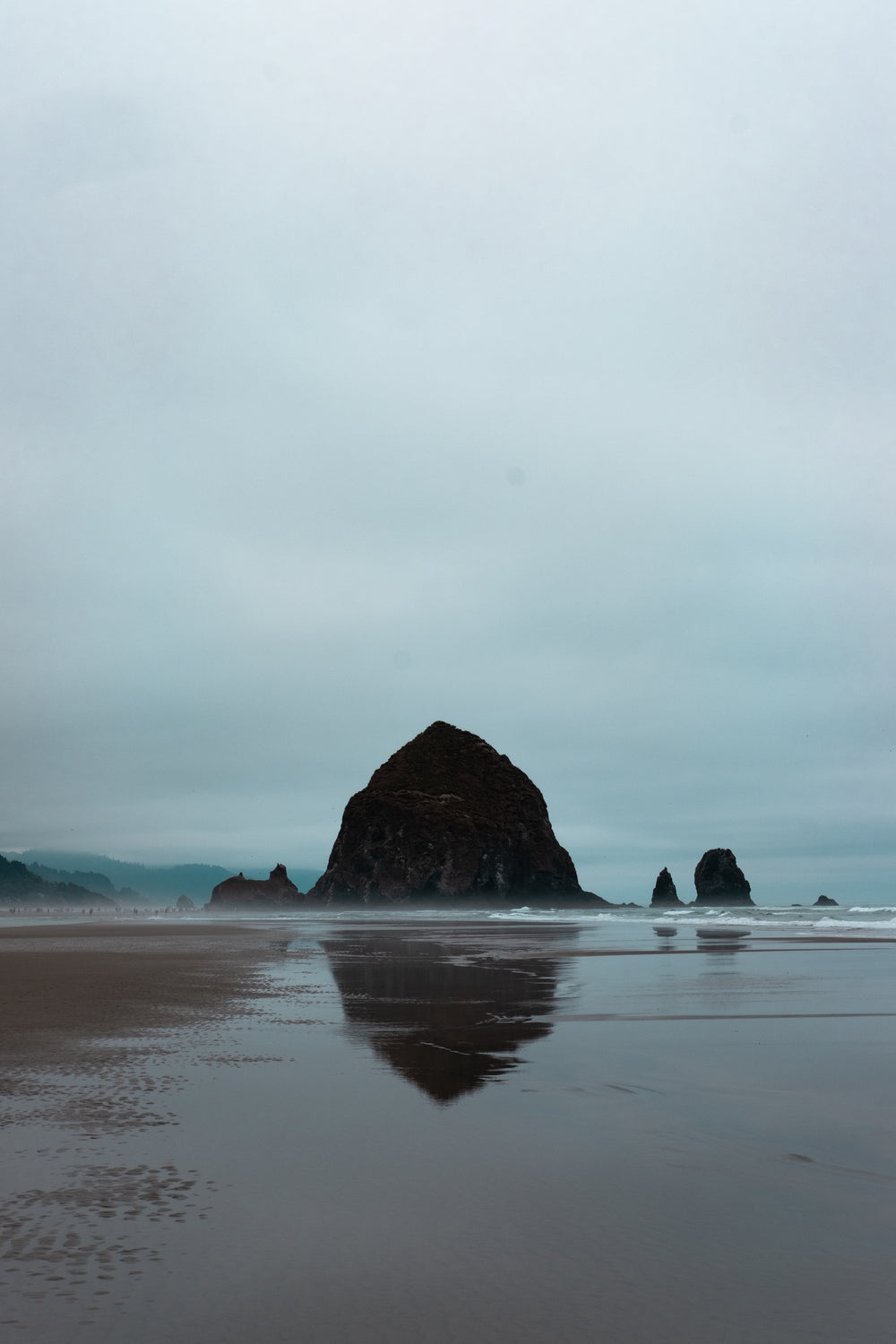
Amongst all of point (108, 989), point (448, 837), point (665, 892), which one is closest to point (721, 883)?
point (665, 892)

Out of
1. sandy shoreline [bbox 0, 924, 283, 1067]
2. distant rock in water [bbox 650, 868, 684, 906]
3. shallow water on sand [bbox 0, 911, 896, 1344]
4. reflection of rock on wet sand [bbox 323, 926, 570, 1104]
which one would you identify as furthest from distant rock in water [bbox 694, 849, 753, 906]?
shallow water on sand [bbox 0, 911, 896, 1344]

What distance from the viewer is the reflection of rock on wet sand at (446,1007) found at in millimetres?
9414

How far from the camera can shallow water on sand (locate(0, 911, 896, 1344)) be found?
402 centimetres

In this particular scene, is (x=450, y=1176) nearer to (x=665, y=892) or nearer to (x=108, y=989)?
(x=108, y=989)

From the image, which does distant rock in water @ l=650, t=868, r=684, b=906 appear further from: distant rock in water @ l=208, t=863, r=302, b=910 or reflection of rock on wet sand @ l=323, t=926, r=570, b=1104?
reflection of rock on wet sand @ l=323, t=926, r=570, b=1104

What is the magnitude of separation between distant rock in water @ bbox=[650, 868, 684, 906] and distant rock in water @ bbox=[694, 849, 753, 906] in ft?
47.5

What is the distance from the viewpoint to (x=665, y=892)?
480ft

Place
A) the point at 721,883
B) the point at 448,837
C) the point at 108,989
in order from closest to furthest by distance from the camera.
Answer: the point at 108,989 < the point at 448,837 < the point at 721,883

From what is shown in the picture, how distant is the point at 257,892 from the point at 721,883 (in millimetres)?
71665

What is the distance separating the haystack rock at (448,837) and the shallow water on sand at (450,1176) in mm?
111259

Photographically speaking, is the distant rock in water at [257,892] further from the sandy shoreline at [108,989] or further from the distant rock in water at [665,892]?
the sandy shoreline at [108,989]

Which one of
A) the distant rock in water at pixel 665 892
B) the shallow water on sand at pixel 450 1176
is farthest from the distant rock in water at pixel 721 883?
the shallow water on sand at pixel 450 1176

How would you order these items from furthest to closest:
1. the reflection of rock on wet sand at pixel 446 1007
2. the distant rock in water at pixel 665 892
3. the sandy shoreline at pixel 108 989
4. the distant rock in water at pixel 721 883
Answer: the distant rock in water at pixel 665 892, the distant rock in water at pixel 721 883, the sandy shoreline at pixel 108 989, the reflection of rock on wet sand at pixel 446 1007

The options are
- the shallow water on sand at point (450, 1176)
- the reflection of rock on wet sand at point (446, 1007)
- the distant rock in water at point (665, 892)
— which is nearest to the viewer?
the shallow water on sand at point (450, 1176)
